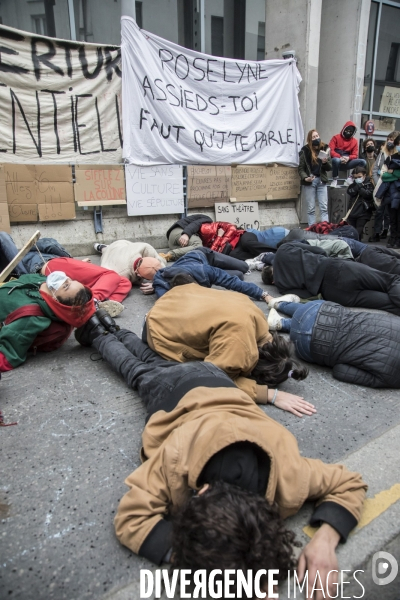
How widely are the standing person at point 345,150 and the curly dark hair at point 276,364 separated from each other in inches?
256

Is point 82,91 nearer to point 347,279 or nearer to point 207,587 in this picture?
point 347,279

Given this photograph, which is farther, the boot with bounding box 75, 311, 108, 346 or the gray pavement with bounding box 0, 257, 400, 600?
the boot with bounding box 75, 311, 108, 346

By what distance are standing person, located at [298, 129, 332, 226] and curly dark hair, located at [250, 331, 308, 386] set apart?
6111mm

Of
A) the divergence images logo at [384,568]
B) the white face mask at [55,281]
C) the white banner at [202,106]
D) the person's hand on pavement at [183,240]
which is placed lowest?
the divergence images logo at [384,568]

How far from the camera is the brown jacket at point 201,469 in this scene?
1517 mm

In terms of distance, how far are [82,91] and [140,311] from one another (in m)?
3.61

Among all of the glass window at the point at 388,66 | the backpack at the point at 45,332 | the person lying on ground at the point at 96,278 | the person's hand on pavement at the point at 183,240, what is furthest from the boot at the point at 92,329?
the glass window at the point at 388,66

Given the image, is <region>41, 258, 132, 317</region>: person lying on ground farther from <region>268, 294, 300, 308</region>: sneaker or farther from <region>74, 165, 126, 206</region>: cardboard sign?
<region>74, 165, 126, 206</region>: cardboard sign

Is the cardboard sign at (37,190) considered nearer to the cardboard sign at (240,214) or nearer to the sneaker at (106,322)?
the cardboard sign at (240,214)

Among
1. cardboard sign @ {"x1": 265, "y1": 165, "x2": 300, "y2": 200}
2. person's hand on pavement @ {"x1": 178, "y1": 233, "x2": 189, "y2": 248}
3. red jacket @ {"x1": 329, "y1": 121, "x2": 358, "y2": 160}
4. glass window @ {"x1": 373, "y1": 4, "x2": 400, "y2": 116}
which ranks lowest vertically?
person's hand on pavement @ {"x1": 178, "y1": 233, "x2": 189, "y2": 248}

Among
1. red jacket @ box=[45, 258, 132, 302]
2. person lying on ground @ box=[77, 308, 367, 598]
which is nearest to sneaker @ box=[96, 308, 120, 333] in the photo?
red jacket @ box=[45, 258, 132, 302]

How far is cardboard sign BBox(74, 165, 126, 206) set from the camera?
618cm

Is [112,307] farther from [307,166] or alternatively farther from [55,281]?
[307,166]

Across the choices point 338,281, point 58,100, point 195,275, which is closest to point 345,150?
point 338,281
